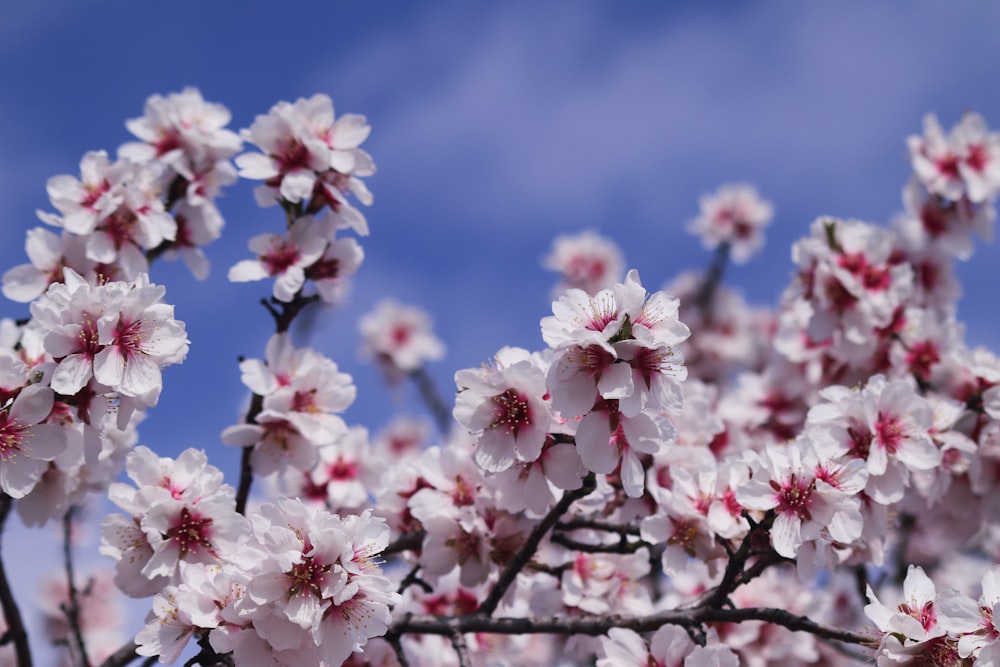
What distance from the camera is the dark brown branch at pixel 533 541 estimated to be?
8.86ft

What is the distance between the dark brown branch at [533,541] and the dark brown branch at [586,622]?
7 cm

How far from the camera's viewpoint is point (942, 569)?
8125mm

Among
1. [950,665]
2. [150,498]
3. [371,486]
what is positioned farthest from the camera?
[371,486]

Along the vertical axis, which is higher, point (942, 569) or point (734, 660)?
point (942, 569)

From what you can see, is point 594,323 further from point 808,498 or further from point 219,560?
point 219,560

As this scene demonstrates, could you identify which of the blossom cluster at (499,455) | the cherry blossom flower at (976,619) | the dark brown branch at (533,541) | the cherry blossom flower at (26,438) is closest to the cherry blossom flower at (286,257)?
the blossom cluster at (499,455)

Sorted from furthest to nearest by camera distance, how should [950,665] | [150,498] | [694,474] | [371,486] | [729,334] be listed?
[729,334] → [371,486] → [694,474] → [150,498] → [950,665]

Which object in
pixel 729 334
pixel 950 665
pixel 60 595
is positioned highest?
pixel 729 334

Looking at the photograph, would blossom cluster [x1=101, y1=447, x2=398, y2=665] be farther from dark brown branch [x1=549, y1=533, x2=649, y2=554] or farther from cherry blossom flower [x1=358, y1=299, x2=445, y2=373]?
cherry blossom flower [x1=358, y1=299, x2=445, y2=373]

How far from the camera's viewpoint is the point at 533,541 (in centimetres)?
287

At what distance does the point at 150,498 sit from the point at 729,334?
7.72 metres

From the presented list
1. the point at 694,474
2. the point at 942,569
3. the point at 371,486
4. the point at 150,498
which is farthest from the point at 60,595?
the point at 942,569

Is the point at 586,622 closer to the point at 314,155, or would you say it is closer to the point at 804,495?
the point at 804,495

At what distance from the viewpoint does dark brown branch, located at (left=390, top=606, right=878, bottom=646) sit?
2.71 m
